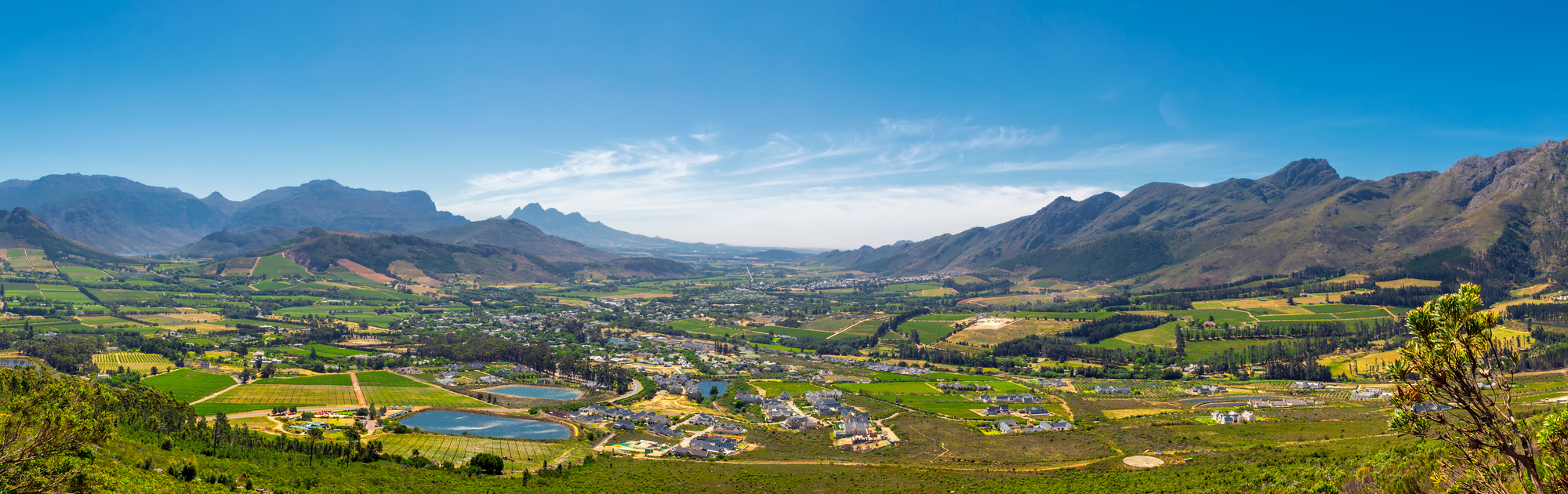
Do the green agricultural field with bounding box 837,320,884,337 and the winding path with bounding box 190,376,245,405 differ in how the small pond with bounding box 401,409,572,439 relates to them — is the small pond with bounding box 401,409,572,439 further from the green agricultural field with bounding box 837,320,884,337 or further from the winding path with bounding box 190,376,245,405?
the green agricultural field with bounding box 837,320,884,337

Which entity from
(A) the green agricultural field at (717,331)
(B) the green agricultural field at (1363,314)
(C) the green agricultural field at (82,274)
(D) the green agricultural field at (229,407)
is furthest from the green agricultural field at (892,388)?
(C) the green agricultural field at (82,274)

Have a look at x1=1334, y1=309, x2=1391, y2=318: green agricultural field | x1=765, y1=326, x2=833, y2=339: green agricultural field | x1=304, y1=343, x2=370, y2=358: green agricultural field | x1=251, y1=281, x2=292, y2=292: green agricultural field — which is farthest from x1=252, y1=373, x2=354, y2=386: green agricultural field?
x1=1334, y1=309, x2=1391, y2=318: green agricultural field

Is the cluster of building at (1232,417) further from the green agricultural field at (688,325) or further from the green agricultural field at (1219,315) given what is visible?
the green agricultural field at (688,325)

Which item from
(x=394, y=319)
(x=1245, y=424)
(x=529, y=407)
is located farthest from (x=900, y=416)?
(x=394, y=319)

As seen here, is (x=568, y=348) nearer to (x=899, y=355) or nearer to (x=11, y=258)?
(x=899, y=355)

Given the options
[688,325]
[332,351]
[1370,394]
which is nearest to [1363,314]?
A: [1370,394]
